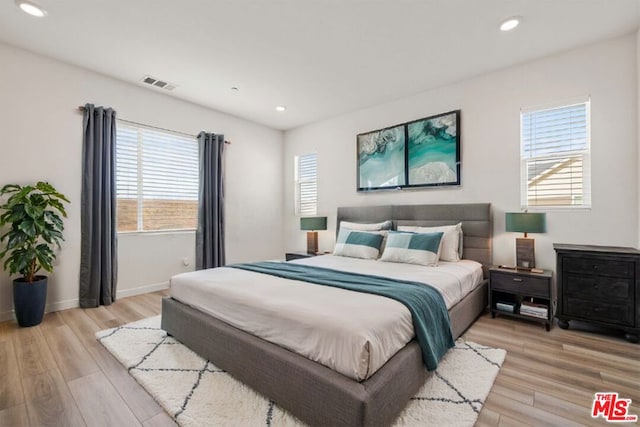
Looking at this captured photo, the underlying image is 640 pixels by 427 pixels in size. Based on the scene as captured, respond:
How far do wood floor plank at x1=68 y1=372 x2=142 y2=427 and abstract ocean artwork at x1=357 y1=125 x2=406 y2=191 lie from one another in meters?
3.72

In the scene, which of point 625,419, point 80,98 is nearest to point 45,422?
point 625,419

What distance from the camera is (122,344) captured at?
8.16 feet

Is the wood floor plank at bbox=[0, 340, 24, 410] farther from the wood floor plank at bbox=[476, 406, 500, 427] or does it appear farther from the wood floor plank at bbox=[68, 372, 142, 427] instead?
the wood floor plank at bbox=[476, 406, 500, 427]

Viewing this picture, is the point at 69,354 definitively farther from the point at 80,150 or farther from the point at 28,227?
the point at 80,150

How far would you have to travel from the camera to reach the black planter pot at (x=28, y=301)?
2.85 meters

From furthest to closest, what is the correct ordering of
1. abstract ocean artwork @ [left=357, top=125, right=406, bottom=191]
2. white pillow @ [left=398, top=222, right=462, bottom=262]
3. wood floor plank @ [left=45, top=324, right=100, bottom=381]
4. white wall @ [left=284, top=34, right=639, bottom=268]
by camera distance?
1. abstract ocean artwork @ [left=357, top=125, right=406, bottom=191]
2. white pillow @ [left=398, top=222, right=462, bottom=262]
3. white wall @ [left=284, top=34, right=639, bottom=268]
4. wood floor plank @ [left=45, top=324, right=100, bottom=381]

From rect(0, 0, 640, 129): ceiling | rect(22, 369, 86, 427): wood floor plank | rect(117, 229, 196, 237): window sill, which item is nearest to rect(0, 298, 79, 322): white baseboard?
rect(117, 229, 196, 237): window sill

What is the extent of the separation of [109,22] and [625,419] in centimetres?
466

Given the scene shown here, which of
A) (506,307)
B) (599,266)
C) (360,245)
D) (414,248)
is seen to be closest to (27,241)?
(360,245)

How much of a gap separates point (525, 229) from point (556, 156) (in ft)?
2.92

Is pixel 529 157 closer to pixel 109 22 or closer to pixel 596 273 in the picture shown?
pixel 596 273

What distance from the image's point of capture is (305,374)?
152 cm

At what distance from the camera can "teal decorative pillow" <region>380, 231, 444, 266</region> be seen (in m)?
3.14

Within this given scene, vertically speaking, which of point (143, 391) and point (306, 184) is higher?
point (306, 184)
